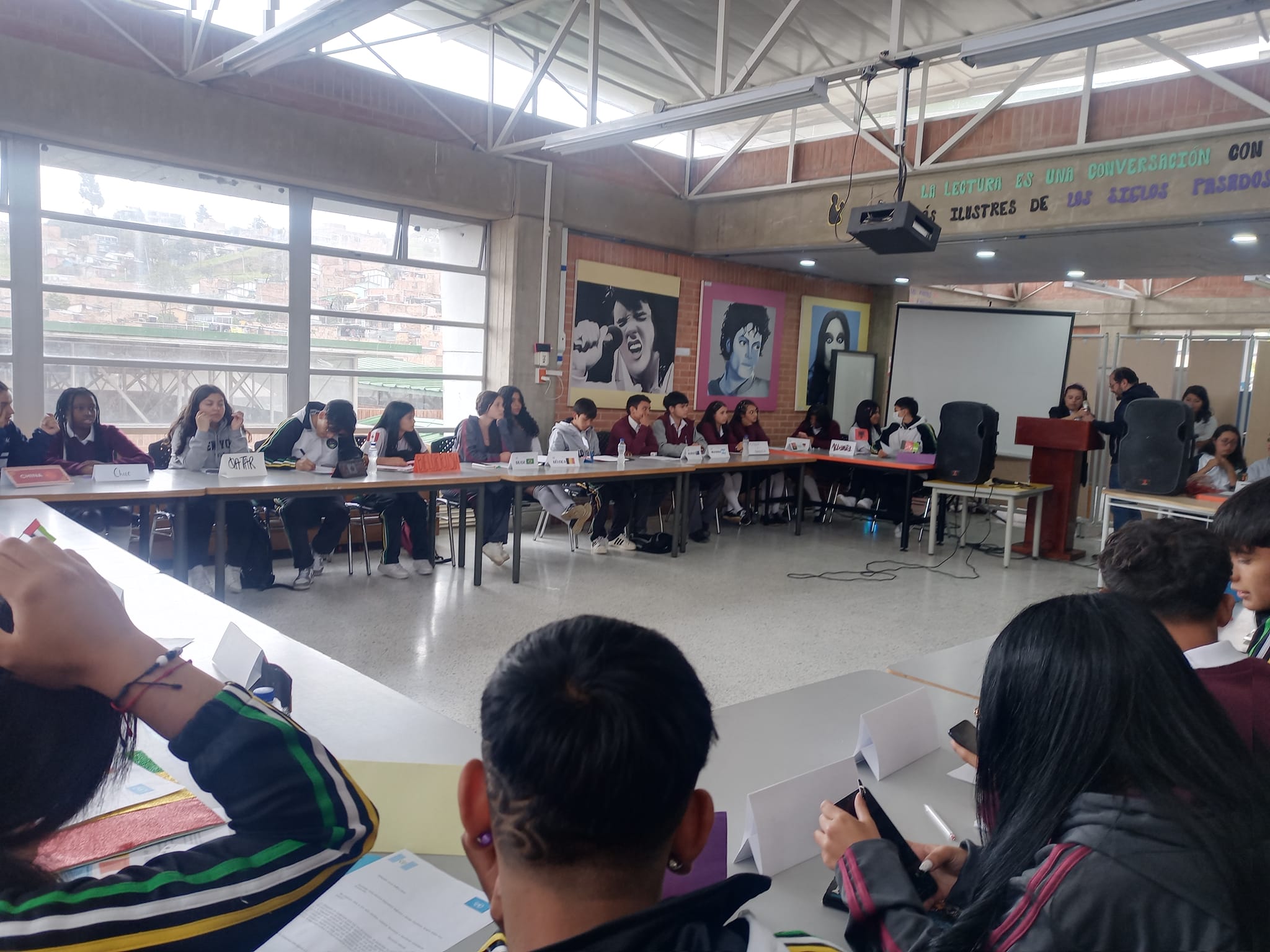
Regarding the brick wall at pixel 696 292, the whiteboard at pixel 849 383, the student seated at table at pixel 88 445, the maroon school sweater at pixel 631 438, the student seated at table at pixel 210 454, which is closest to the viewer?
the student seated at table at pixel 88 445

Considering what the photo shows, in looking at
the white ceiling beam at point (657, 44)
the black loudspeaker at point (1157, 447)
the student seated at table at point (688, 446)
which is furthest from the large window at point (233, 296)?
the black loudspeaker at point (1157, 447)

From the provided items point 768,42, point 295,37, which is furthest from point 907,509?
point 295,37

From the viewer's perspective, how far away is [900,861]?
1.06 meters

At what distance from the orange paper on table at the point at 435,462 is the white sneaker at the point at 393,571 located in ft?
2.30

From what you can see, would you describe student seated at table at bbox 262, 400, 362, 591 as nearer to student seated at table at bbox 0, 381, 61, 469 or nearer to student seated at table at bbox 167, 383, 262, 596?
student seated at table at bbox 167, 383, 262, 596

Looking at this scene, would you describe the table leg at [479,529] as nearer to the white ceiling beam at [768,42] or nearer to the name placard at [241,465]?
the name placard at [241,465]

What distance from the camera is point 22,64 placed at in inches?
178

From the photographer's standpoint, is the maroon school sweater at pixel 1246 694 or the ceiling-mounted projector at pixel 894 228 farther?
the ceiling-mounted projector at pixel 894 228

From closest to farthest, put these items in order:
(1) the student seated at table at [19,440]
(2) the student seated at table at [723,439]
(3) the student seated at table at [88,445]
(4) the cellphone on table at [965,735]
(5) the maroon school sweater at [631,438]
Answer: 1. (4) the cellphone on table at [965,735]
2. (1) the student seated at table at [19,440]
3. (3) the student seated at table at [88,445]
4. (5) the maroon school sweater at [631,438]
5. (2) the student seated at table at [723,439]

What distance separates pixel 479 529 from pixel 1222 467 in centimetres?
525

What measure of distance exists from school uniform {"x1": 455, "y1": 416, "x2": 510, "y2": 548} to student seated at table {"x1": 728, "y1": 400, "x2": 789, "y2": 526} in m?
2.48

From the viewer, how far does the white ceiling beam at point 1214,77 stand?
4.64 metres

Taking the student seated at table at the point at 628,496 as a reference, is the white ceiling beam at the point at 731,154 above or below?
above

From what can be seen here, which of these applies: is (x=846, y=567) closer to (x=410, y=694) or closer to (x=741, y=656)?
(x=741, y=656)
